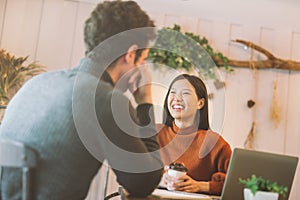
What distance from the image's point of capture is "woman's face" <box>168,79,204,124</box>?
1.74 m

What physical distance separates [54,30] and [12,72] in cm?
33

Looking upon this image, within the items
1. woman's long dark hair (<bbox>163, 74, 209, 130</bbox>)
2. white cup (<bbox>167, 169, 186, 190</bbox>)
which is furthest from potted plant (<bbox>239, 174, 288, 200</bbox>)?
woman's long dark hair (<bbox>163, 74, 209, 130</bbox>)

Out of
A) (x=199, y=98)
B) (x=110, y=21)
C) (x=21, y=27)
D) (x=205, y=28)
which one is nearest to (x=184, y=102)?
(x=199, y=98)

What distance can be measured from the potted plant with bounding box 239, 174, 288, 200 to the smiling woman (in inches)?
14.2

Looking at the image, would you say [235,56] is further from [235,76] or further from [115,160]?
[115,160]

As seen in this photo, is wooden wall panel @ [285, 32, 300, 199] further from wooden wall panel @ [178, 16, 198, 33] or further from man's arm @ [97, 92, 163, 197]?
man's arm @ [97, 92, 163, 197]

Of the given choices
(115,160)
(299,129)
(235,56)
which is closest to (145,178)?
(115,160)

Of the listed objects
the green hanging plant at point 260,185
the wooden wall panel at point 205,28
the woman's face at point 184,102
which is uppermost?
the wooden wall panel at point 205,28

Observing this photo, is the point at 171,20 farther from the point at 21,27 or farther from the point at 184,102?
the point at 21,27

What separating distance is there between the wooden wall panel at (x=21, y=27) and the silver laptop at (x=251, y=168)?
1.27 m

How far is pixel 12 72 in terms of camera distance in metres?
1.96

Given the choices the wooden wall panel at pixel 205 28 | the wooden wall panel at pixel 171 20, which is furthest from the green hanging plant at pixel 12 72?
the wooden wall panel at pixel 205 28

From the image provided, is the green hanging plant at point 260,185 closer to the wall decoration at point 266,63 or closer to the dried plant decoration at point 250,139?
the dried plant decoration at point 250,139

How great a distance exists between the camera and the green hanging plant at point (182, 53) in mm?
1656
